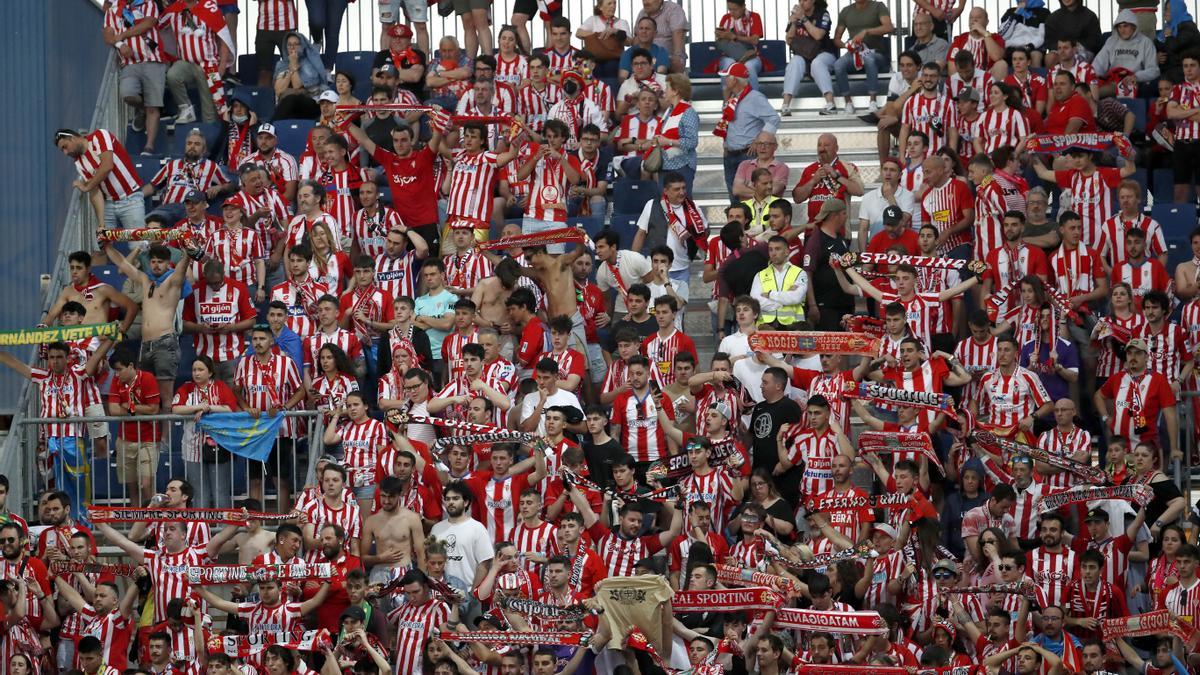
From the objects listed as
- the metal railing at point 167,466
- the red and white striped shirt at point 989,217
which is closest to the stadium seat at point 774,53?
the red and white striped shirt at point 989,217

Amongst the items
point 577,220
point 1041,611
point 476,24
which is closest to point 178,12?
point 476,24

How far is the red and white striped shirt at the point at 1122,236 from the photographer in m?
21.5

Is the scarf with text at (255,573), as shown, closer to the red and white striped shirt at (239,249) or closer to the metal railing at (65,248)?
the metal railing at (65,248)

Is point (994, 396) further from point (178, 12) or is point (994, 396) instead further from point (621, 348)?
point (178, 12)

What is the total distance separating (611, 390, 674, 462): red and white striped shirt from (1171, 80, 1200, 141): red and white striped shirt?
661 centimetres

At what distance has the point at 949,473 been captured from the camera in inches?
764

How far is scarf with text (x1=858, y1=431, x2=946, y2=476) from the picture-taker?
1873 centimetres

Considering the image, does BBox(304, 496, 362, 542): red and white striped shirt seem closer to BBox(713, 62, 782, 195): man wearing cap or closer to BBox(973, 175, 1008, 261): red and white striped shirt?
BBox(713, 62, 782, 195): man wearing cap

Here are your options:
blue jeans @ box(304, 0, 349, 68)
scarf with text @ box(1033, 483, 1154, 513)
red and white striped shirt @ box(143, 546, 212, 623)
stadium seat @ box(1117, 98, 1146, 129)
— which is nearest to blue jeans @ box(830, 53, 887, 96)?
stadium seat @ box(1117, 98, 1146, 129)

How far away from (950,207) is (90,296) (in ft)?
24.4

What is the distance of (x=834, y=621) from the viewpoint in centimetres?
1750

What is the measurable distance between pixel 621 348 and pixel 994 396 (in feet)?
9.83

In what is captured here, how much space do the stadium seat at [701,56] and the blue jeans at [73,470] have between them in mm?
8953

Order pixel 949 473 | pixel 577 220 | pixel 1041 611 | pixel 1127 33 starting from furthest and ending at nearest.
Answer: pixel 1127 33 → pixel 577 220 → pixel 949 473 → pixel 1041 611
